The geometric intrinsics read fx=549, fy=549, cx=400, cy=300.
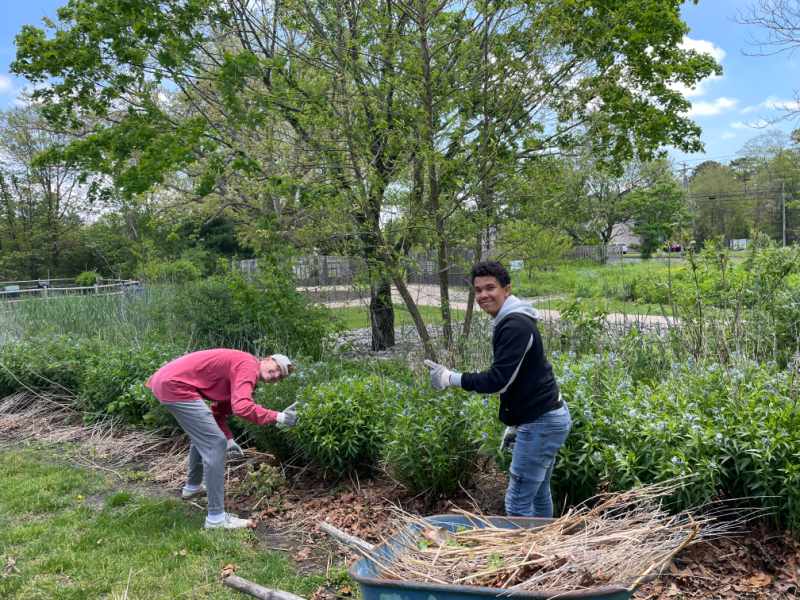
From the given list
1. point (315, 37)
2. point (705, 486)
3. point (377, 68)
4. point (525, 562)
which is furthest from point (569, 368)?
point (315, 37)

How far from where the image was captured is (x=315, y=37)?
620 centimetres

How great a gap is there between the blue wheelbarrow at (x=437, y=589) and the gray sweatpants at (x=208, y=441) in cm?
211

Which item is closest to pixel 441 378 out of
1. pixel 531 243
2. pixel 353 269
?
pixel 531 243

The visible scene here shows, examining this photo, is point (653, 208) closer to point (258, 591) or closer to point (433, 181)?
point (433, 181)

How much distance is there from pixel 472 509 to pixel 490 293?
5.87 feet

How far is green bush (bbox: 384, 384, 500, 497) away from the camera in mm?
3766

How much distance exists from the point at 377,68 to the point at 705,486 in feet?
17.3

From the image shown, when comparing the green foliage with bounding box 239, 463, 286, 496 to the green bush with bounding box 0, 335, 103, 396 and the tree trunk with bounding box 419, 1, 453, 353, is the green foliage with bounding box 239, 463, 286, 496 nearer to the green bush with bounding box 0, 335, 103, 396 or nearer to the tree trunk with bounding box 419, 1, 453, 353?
the tree trunk with bounding box 419, 1, 453, 353

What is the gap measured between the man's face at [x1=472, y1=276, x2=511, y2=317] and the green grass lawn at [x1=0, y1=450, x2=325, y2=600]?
1.93 meters

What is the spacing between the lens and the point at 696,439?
3020 mm

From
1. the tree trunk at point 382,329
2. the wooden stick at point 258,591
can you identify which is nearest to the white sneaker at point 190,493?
the wooden stick at point 258,591

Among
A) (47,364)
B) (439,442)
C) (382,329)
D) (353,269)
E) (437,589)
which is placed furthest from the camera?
(382,329)

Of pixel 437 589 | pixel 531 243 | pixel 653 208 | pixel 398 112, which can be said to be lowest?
pixel 437 589

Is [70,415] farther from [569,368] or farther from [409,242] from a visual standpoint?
[569,368]
